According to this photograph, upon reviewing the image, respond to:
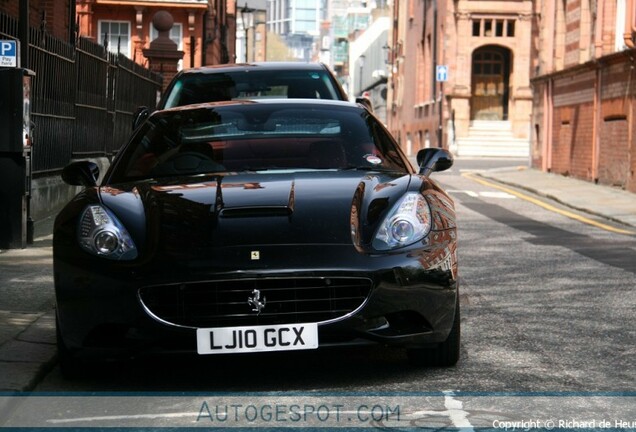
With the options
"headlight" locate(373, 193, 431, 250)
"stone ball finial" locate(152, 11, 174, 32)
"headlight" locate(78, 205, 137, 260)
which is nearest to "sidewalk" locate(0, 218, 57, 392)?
"headlight" locate(78, 205, 137, 260)

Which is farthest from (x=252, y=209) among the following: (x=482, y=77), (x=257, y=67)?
(x=482, y=77)

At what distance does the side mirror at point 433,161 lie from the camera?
7.32 metres

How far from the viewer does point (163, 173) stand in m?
6.84

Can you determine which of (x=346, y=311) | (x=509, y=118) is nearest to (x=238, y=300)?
(x=346, y=311)

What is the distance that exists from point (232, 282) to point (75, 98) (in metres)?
11.8

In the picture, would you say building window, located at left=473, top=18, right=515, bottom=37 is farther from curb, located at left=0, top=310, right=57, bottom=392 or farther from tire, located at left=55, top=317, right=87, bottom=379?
tire, located at left=55, top=317, right=87, bottom=379

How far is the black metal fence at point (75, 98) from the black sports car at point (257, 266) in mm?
7586

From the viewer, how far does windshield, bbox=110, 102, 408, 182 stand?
6.91 metres

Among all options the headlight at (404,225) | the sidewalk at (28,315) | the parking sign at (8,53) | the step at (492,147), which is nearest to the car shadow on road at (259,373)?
the sidewalk at (28,315)

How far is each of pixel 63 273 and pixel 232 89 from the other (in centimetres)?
644

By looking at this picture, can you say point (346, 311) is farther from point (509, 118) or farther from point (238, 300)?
point (509, 118)

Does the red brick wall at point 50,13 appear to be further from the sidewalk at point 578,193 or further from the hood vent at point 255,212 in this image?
the hood vent at point 255,212

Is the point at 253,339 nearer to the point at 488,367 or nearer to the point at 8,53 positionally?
the point at 488,367

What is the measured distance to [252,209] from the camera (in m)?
5.96
